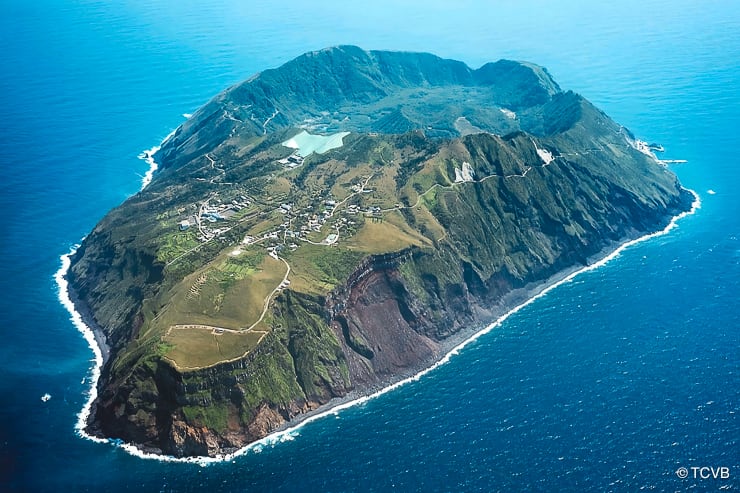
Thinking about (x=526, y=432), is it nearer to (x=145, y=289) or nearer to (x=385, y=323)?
(x=385, y=323)

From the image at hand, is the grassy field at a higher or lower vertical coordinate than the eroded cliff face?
higher

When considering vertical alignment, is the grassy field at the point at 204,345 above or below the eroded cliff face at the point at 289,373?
above

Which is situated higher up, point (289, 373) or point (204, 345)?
point (204, 345)

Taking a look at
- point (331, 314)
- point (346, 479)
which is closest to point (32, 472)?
point (346, 479)

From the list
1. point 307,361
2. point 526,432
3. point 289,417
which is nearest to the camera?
point 526,432

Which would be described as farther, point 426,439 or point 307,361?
point 307,361

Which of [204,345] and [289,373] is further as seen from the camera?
[289,373]

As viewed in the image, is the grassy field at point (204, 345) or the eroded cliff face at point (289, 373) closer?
the eroded cliff face at point (289, 373)

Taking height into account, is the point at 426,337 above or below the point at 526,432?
above

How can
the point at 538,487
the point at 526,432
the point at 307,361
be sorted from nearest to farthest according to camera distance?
1. the point at 538,487
2. the point at 526,432
3. the point at 307,361

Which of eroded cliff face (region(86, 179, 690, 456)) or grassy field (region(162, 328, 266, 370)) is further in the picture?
grassy field (region(162, 328, 266, 370))

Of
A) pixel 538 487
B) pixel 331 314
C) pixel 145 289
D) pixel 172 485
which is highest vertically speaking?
pixel 145 289
